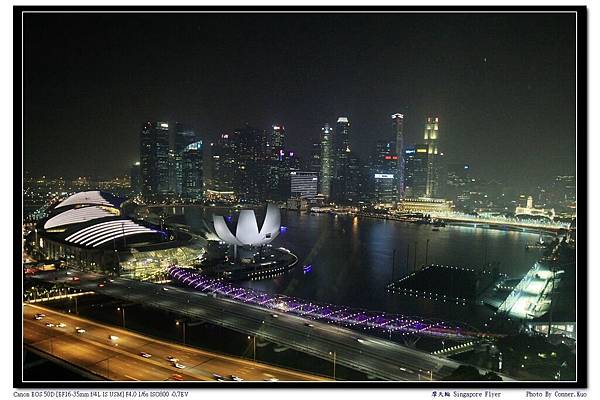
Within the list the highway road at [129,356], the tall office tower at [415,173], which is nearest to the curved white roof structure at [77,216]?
the highway road at [129,356]

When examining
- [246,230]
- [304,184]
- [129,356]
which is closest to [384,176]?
[304,184]

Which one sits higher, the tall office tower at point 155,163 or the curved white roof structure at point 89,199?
the tall office tower at point 155,163

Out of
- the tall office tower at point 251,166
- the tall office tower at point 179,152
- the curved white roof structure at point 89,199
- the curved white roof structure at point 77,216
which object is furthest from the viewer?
the tall office tower at point 251,166

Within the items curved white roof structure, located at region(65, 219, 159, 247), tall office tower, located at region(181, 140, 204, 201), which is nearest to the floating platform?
curved white roof structure, located at region(65, 219, 159, 247)

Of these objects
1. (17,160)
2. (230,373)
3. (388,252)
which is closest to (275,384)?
(230,373)

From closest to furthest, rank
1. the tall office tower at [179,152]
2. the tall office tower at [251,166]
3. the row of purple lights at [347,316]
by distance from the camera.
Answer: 1. the row of purple lights at [347,316]
2. the tall office tower at [179,152]
3. the tall office tower at [251,166]

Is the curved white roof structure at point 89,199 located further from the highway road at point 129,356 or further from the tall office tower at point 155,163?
the highway road at point 129,356

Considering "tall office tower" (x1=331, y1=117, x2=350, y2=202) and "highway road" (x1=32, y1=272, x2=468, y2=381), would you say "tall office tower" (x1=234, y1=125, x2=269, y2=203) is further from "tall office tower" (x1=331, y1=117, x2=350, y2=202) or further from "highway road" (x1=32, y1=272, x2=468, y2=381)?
"highway road" (x1=32, y1=272, x2=468, y2=381)
